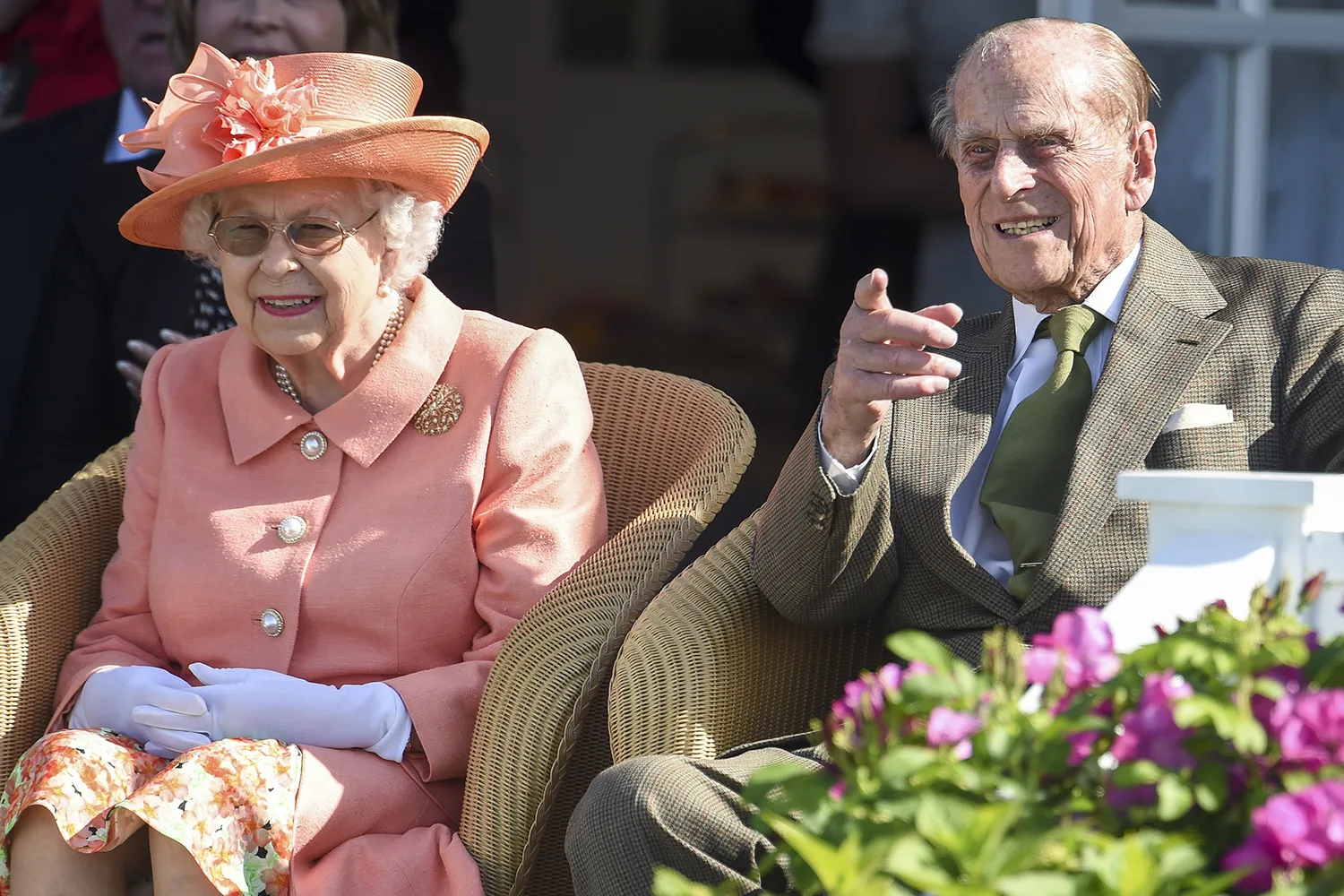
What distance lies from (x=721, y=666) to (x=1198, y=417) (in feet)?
2.58

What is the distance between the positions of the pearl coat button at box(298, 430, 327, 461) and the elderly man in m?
0.78

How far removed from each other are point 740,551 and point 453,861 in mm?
671

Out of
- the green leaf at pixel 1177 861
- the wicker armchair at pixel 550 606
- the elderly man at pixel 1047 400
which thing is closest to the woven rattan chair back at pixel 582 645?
the wicker armchair at pixel 550 606

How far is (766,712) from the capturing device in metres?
2.66

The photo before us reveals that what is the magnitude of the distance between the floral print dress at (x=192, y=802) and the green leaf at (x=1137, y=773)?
145 cm

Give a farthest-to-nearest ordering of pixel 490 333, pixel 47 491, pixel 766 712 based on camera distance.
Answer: pixel 47 491 → pixel 490 333 → pixel 766 712

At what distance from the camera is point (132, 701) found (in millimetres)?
2625

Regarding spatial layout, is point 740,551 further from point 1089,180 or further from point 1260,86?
point 1260,86

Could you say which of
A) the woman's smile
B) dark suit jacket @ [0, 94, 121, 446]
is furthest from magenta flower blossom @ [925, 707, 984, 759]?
dark suit jacket @ [0, 94, 121, 446]

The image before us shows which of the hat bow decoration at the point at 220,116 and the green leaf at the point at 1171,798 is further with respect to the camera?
the hat bow decoration at the point at 220,116

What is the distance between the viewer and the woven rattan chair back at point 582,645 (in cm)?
246

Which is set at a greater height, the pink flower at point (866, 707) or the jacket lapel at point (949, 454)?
the pink flower at point (866, 707)

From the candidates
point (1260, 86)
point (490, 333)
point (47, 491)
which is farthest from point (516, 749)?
point (1260, 86)

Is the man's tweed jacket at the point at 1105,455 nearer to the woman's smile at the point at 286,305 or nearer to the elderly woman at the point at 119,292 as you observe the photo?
the woman's smile at the point at 286,305
